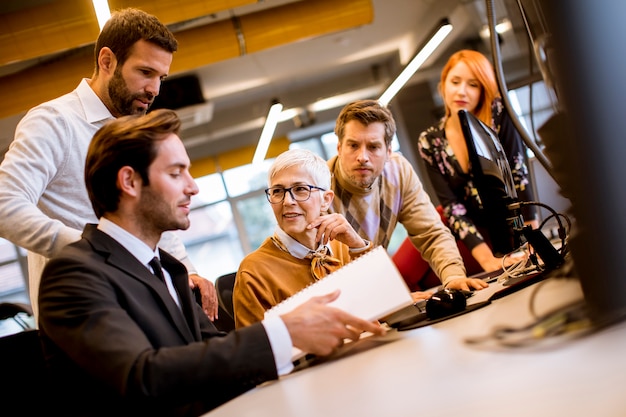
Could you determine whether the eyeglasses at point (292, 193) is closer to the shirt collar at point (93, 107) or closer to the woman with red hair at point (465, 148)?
the shirt collar at point (93, 107)

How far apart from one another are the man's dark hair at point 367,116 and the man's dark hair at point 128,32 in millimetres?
927

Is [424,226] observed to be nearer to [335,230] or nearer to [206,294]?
[335,230]

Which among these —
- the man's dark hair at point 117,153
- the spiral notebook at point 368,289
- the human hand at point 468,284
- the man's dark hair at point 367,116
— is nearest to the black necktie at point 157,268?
the man's dark hair at point 117,153

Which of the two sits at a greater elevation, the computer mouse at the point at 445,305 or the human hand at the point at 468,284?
the computer mouse at the point at 445,305

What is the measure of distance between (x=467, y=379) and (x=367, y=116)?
1.75m

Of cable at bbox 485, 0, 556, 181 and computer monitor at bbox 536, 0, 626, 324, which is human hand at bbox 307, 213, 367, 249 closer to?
cable at bbox 485, 0, 556, 181

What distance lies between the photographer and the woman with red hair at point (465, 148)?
2.62 metres

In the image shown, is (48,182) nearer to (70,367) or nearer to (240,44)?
(70,367)

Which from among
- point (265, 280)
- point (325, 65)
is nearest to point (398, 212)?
point (265, 280)

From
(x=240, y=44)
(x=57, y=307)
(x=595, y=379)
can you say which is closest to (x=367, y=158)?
(x=57, y=307)

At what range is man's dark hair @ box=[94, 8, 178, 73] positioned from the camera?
5.55 feet

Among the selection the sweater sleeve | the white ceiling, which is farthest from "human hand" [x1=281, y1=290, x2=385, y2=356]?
the white ceiling

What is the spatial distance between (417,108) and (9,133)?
901cm

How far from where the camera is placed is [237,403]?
1053 mm
